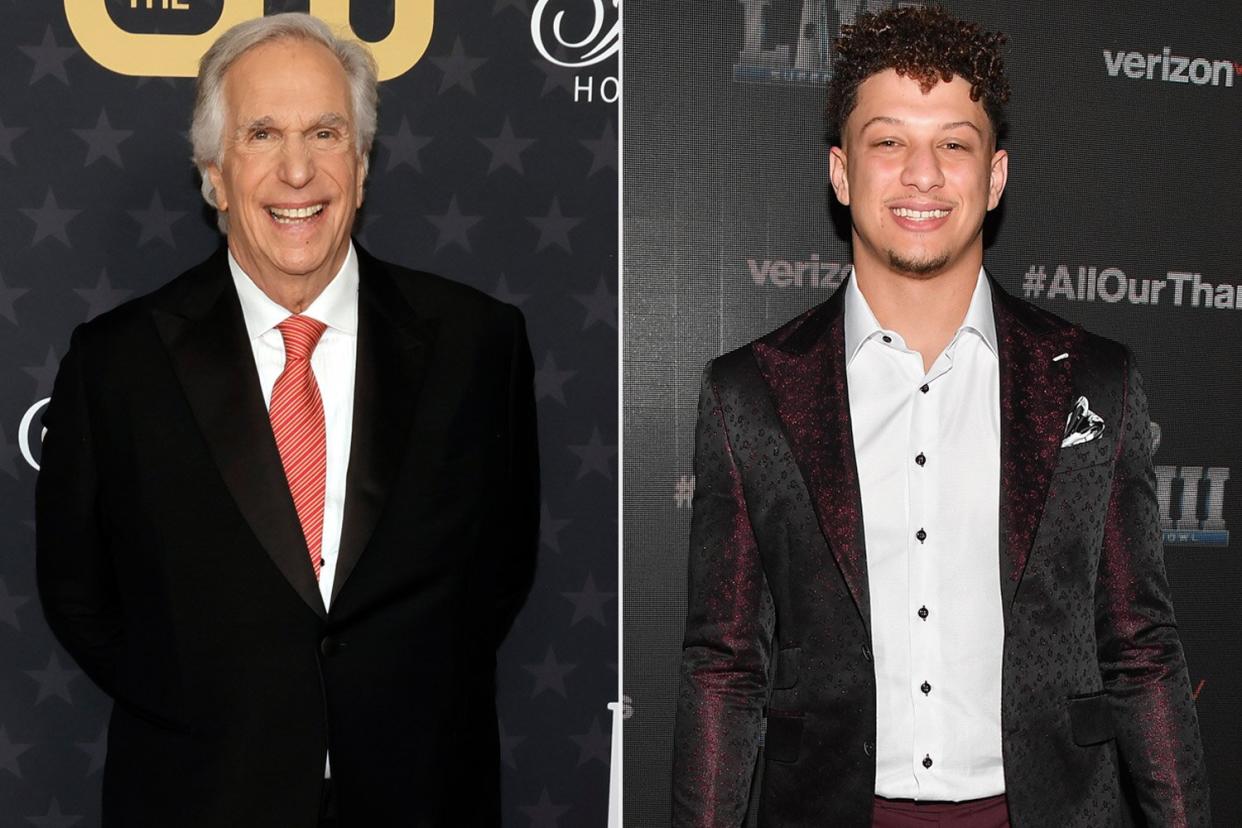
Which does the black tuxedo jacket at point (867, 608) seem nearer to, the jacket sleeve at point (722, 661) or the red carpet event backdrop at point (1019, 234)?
the jacket sleeve at point (722, 661)

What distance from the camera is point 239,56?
241cm

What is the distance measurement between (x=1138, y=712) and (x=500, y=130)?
1757mm

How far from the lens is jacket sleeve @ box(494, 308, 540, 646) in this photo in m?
2.65

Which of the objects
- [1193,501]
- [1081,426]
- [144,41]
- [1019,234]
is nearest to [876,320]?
[1081,426]

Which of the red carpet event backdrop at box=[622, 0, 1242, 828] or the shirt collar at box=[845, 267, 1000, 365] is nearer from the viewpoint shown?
the shirt collar at box=[845, 267, 1000, 365]

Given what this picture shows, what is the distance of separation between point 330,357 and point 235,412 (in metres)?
0.21

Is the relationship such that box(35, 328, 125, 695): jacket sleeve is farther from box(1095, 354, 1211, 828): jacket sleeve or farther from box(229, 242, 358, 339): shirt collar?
box(1095, 354, 1211, 828): jacket sleeve

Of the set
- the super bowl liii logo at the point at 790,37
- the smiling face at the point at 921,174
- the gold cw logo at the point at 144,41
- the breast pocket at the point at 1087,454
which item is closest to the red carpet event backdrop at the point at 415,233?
the gold cw logo at the point at 144,41

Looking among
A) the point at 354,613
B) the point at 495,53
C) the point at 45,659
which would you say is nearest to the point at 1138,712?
the point at 354,613

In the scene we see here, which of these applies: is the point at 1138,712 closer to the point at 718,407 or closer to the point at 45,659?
the point at 718,407

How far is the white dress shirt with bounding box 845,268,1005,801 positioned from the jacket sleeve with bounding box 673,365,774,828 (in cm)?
20

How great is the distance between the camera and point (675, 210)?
2561 millimetres

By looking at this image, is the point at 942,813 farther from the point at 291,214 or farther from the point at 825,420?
the point at 291,214

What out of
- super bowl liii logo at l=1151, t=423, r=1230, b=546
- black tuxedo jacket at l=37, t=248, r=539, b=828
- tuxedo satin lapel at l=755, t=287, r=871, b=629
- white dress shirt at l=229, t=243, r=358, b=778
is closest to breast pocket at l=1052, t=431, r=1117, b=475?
tuxedo satin lapel at l=755, t=287, r=871, b=629
